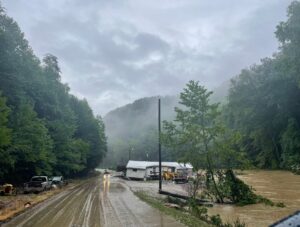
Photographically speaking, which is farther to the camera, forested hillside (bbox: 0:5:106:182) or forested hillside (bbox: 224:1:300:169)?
forested hillside (bbox: 224:1:300:169)

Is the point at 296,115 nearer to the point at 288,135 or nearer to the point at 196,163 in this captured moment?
the point at 288,135

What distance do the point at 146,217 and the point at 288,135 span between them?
5803 cm

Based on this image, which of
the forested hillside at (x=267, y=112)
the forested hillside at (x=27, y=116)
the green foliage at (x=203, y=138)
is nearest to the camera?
the green foliage at (x=203, y=138)

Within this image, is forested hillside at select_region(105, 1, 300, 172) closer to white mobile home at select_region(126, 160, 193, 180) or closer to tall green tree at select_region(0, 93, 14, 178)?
white mobile home at select_region(126, 160, 193, 180)

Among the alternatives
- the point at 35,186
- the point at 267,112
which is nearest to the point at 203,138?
the point at 35,186

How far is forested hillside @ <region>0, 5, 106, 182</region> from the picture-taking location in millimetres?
42569

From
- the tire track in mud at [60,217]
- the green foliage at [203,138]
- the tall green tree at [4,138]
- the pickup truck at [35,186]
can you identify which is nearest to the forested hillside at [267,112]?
the pickup truck at [35,186]

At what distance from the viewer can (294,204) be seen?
2844 centimetres

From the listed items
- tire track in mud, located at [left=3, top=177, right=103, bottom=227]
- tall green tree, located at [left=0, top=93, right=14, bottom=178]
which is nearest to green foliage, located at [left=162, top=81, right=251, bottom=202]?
tire track in mud, located at [left=3, top=177, right=103, bottom=227]

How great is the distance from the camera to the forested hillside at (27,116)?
42569 mm

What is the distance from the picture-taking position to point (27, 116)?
149 feet

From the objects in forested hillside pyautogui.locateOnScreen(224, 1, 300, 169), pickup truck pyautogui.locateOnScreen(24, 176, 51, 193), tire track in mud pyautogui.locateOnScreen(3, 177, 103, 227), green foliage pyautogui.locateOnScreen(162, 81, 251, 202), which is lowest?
tire track in mud pyautogui.locateOnScreen(3, 177, 103, 227)

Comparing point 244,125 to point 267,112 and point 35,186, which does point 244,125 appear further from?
point 35,186

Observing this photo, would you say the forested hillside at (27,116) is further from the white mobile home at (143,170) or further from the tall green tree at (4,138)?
the white mobile home at (143,170)
